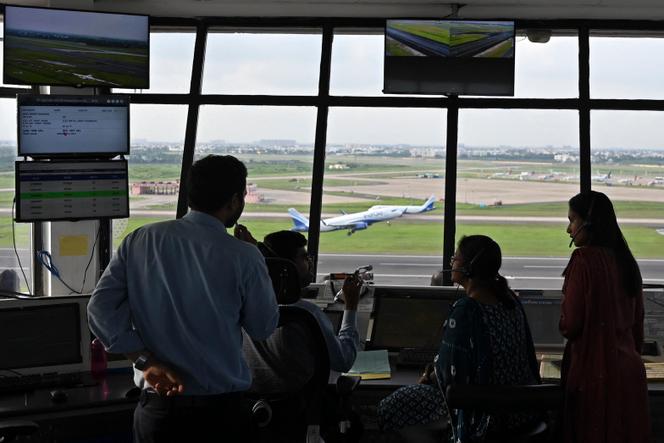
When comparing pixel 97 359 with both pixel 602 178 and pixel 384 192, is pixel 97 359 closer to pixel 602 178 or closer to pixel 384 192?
pixel 384 192

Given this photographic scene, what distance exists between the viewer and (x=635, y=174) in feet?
20.2

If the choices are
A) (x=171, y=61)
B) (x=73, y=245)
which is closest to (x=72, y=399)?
(x=73, y=245)

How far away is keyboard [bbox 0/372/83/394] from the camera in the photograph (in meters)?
3.23

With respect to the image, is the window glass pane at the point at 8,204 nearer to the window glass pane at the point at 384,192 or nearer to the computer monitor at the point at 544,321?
the window glass pane at the point at 384,192

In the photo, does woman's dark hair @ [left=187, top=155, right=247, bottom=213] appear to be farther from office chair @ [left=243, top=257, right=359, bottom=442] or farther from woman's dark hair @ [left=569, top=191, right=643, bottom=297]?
woman's dark hair @ [left=569, top=191, right=643, bottom=297]

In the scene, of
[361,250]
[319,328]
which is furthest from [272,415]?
[361,250]

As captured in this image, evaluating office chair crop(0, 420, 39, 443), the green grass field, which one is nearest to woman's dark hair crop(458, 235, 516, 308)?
office chair crop(0, 420, 39, 443)

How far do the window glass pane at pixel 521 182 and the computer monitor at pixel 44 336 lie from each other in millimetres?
3211

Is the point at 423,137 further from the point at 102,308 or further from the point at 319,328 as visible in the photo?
the point at 102,308

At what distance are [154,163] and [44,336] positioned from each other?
289 centimetres

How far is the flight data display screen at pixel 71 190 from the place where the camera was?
4.66 meters

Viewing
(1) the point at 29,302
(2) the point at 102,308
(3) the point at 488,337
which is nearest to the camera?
(2) the point at 102,308

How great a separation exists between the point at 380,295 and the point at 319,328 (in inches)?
A: 44.6

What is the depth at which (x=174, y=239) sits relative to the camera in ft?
7.41
